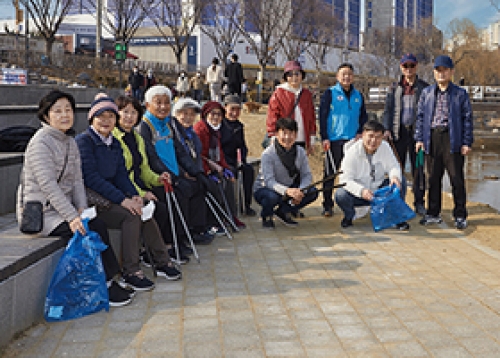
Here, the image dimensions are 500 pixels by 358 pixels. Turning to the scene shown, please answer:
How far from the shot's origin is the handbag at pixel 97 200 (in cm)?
454

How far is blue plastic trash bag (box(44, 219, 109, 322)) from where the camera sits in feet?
12.6

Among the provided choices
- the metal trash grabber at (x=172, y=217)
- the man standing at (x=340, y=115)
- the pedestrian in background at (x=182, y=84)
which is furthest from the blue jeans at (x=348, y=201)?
the pedestrian in background at (x=182, y=84)

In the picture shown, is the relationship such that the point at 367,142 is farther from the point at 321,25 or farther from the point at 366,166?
the point at 321,25

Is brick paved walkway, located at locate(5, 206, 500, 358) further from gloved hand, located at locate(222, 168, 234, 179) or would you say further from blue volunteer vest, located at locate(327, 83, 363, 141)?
blue volunteer vest, located at locate(327, 83, 363, 141)

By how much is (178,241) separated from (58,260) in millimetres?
1654

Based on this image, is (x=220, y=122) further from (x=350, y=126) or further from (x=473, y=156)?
(x=473, y=156)

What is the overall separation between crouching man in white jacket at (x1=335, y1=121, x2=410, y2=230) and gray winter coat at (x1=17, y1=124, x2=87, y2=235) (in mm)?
3409

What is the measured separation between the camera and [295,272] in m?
4.98

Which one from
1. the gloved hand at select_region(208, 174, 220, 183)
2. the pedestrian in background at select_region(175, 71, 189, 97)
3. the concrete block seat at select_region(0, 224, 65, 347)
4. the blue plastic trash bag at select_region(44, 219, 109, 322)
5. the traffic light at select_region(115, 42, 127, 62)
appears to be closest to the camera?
the concrete block seat at select_region(0, 224, 65, 347)

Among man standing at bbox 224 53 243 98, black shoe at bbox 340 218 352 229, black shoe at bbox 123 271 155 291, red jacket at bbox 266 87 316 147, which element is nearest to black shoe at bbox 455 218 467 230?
black shoe at bbox 340 218 352 229

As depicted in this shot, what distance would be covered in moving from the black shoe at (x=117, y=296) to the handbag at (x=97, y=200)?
68 centimetres

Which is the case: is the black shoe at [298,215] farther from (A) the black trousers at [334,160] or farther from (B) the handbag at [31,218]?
(B) the handbag at [31,218]

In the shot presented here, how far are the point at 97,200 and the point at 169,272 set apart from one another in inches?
33.8

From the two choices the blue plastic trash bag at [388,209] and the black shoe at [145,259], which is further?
the blue plastic trash bag at [388,209]
